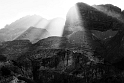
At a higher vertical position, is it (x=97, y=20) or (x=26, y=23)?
(x=26, y=23)

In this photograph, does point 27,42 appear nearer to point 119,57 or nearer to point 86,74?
point 86,74

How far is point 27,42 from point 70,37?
1167cm

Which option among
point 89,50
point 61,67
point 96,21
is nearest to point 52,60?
point 61,67

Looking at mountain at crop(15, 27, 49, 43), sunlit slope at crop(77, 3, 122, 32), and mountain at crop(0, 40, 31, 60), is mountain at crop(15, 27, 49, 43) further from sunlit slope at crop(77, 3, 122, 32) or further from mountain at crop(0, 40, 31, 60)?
sunlit slope at crop(77, 3, 122, 32)

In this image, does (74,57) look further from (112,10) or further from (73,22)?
(112,10)

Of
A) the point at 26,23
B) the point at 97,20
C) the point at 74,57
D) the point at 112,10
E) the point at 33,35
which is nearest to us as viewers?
the point at 74,57

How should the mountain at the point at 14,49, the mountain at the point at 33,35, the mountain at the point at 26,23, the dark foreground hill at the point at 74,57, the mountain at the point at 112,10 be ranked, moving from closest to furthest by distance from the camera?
the dark foreground hill at the point at 74,57
the mountain at the point at 14,49
the mountain at the point at 112,10
the mountain at the point at 33,35
the mountain at the point at 26,23

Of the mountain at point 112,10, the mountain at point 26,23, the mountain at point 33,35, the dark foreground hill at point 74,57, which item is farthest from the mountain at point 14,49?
the mountain at point 26,23

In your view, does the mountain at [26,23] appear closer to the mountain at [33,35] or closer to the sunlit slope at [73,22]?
the mountain at [33,35]

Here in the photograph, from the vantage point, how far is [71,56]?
151 ft

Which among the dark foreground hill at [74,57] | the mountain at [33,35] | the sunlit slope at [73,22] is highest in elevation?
the sunlit slope at [73,22]

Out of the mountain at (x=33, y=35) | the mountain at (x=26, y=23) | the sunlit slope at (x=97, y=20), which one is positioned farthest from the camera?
the mountain at (x=26, y=23)

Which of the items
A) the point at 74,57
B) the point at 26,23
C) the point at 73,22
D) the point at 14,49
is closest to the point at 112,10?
the point at 73,22

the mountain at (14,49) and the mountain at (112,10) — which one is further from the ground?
the mountain at (112,10)
